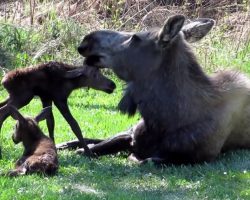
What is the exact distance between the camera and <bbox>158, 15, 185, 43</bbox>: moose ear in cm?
771

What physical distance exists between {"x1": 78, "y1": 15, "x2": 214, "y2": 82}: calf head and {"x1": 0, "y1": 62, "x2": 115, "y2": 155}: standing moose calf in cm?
31

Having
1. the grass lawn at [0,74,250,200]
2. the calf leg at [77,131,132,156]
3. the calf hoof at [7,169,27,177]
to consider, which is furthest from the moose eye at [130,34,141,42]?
the calf hoof at [7,169,27,177]

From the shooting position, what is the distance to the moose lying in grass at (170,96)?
26.1ft

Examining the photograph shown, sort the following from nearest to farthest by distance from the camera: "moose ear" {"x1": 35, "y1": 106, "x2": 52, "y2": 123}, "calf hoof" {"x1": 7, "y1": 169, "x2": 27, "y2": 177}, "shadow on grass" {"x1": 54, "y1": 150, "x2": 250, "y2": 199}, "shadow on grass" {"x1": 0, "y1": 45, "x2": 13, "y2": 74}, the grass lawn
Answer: the grass lawn
"shadow on grass" {"x1": 54, "y1": 150, "x2": 250, "y2": 199}
"calf hoof" {"x1": 7, "y1": 169, "x2": 27, "y2": 177}
"moose ear" {"x1": 35, "y1": 106, "x2": 52, "y2": 123}
"shadow on grass" {"x1": 0, "y1": 45, "x2": 13, "y2": 74}

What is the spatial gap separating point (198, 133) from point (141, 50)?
1.01 m

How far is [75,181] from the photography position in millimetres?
7188

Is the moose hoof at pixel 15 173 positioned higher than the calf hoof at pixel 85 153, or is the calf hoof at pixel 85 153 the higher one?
the moose hoof at pixel 15 173

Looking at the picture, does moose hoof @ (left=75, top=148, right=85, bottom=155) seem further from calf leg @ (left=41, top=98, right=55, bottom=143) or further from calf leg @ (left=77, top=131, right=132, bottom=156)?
calf leg @ (left=41, top=98, right=55, bottom=143)

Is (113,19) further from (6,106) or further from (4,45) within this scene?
(6,106)

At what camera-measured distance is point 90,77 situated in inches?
337

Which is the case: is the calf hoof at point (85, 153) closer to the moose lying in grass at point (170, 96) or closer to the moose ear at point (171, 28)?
the moose lying in grass at point (170, 96)

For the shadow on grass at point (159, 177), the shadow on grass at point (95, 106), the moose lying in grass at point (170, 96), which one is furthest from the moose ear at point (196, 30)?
the shadow on grass at point (95, 106)

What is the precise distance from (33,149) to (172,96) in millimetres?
1474

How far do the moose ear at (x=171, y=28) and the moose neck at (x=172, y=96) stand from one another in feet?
0.44
